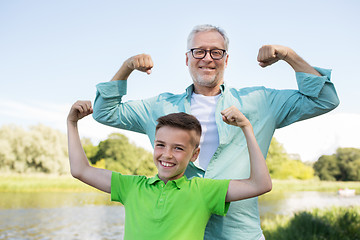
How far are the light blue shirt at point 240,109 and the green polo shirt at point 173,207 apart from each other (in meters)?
0.33

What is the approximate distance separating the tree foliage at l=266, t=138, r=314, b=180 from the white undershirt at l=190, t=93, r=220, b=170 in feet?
91.6

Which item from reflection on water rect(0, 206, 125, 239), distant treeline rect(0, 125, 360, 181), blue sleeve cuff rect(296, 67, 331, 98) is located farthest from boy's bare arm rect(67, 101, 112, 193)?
distant treeline rect(0, 125, 360, 181)

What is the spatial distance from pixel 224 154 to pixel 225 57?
677mm

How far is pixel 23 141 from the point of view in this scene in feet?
70.3

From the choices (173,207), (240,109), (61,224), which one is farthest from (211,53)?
(61,224)

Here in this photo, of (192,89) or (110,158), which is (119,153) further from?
(192,89)

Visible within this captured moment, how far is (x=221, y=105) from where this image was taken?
2404 millimetres

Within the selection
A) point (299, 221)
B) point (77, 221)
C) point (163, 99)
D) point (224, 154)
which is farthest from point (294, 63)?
point (77, 221)

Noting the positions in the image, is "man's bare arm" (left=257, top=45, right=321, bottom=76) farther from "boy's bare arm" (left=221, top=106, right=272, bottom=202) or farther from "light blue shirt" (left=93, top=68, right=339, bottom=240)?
"boy's bare arm" (left=221, top=106, right=272, bottom=202)

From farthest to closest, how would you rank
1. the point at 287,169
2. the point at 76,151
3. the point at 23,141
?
the point at 287,169 → the point at 23,141 → the point at 76,151

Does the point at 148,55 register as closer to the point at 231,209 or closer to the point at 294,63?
the point at 294,63

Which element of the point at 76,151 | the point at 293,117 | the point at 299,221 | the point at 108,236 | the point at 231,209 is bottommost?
the point at 108,236

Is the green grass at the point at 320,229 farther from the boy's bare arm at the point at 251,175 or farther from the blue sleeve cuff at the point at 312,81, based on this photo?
the boy's bare arm at the point at 251,175

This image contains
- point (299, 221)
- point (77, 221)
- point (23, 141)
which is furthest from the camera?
point (23, 141)
